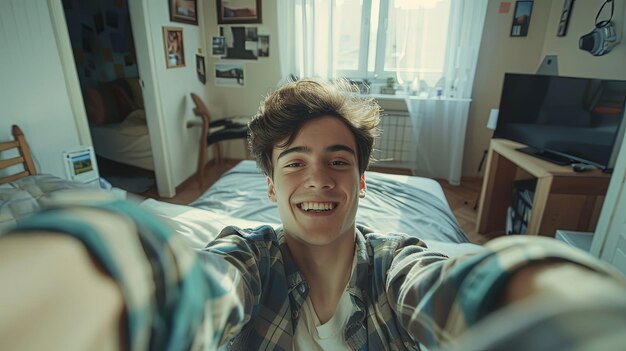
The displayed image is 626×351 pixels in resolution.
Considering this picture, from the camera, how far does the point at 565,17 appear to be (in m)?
2.46

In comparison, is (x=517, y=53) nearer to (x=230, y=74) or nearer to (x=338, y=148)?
(x=230, y=74)

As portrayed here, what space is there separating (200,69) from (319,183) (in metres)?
3.18

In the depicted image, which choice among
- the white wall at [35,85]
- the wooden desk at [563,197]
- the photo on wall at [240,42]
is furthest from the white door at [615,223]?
the photo on wall at [240,42]

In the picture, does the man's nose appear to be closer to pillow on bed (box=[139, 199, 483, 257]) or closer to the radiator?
pillow on bed (box=[139, 199, 483, 257])

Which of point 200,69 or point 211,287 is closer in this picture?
point 211,287

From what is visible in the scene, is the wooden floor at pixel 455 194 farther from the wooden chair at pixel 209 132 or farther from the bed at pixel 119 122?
the bed at pixel 119 122

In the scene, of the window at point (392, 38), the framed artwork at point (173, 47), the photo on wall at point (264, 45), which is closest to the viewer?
the framed artwork at point (173, 47)

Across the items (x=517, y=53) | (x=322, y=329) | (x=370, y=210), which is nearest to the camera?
(x=322, y=329)

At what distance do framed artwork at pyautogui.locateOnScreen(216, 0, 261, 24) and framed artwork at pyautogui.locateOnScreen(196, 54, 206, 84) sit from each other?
44 centimetres

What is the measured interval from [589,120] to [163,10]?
3.04m

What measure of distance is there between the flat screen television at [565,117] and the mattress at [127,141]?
9.67ft

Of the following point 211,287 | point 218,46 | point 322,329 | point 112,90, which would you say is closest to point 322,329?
point 322,329

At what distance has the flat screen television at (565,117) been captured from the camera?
155 centimetres

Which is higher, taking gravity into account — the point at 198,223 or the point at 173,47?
the point at 173,47
